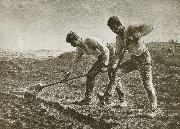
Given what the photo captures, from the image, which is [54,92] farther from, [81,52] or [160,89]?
[160,89]

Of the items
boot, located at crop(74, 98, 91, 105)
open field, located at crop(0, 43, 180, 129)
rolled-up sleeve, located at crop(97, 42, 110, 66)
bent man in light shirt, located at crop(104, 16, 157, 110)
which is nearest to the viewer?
open field, located at crop(0, 43, 180, 129)

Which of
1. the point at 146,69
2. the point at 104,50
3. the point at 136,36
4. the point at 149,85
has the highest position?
the point at 136,36

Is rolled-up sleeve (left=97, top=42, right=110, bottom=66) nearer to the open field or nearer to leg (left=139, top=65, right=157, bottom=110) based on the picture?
leg (left=139, top=65, right=157, bottom=110)

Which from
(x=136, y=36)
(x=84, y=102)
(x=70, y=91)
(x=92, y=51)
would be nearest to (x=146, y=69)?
(x=136, y=36)

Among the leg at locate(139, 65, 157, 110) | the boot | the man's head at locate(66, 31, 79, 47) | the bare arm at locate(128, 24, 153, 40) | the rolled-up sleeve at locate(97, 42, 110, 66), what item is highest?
the bare arm at locate(128, 24, 153, 40)

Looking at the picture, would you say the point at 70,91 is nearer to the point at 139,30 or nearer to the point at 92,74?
the point at 92,74

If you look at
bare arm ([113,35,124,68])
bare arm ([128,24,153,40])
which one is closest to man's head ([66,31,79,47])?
bare arm ([113,35,124,68])

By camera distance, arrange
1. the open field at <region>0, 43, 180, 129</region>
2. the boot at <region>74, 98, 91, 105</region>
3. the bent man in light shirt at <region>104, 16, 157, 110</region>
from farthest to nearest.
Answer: the boot at <region>74, 98, 91, 105</region>
the bent man in light shirt at <region>104, 16, 157, 110</region>
the open field at <region>0, 43, 180, 129</region>

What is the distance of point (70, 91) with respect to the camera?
14.8 feet

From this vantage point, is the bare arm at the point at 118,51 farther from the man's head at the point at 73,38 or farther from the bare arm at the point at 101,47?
the man's head at the point at 73,38

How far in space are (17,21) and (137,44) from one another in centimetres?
139

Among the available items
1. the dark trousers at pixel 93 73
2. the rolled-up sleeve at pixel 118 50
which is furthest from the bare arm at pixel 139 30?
the dark trousers at pixel 93 73

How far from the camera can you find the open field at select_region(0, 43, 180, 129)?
3787mm

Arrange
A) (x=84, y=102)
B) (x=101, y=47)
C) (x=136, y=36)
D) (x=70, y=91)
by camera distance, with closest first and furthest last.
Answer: (x=136, y=36), (x=101, y=47), (x=84, y=102), (x=70, y=91)
